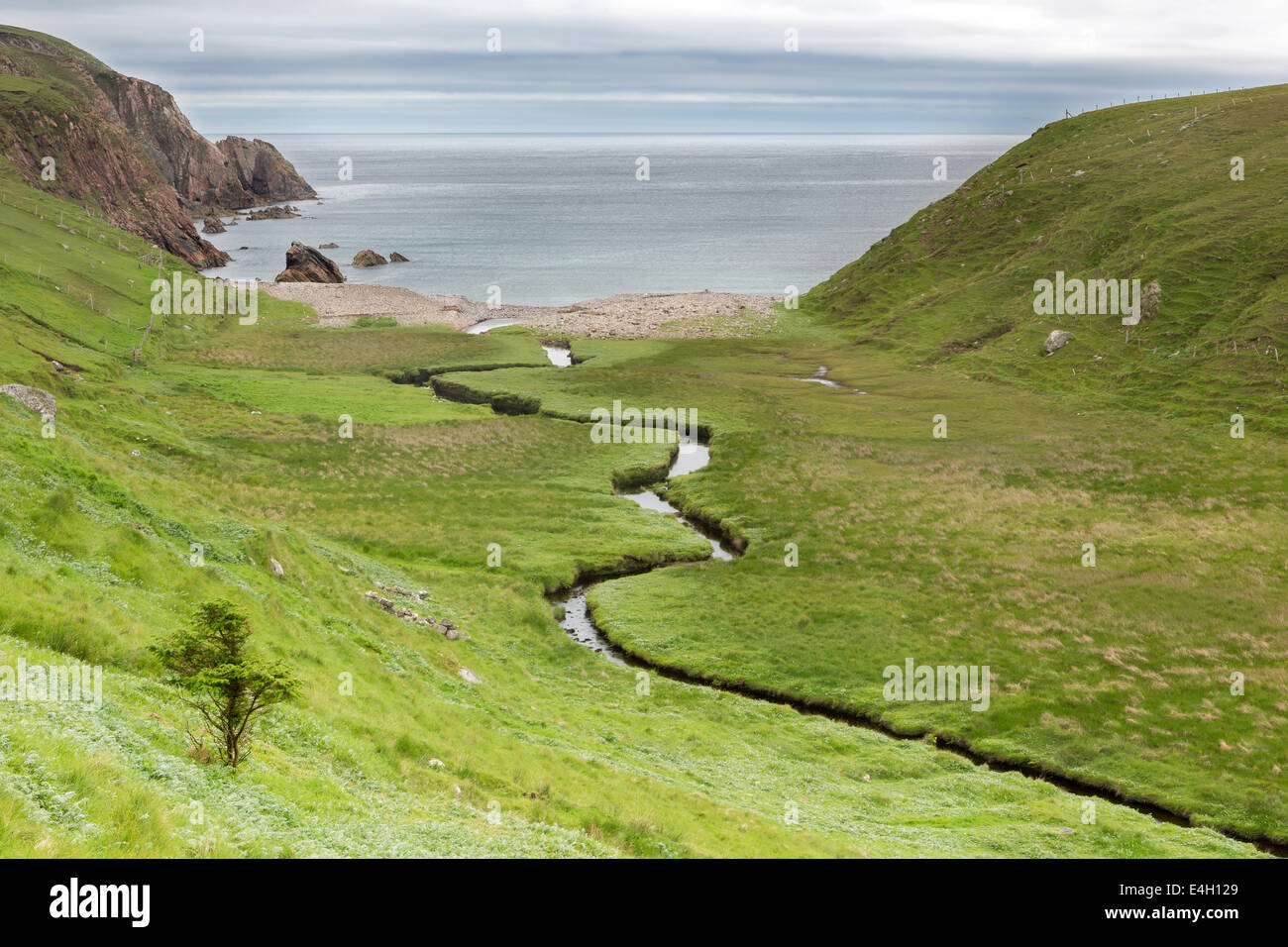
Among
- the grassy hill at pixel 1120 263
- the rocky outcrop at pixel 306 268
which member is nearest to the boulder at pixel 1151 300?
the grassy hill at pixel 1120 263

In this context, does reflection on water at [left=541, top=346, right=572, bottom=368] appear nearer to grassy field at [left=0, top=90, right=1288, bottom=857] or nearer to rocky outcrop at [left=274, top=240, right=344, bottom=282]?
grassy field at [left=0, top=90, right=1288, bottom=857]

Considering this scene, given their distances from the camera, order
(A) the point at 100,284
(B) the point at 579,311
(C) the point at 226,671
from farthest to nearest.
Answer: (B) the point at 579,311
(A) the point at 100,284
(C) the point at 226,671

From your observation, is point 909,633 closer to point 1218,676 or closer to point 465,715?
point 1218,676

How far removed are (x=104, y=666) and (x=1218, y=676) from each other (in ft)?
146

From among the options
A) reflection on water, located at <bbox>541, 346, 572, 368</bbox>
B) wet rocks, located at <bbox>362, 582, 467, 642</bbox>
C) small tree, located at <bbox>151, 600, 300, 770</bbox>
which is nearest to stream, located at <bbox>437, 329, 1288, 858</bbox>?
wet rocks, located at <bbox>362, 582, 467, 642</bbox>

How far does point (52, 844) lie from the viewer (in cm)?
1085

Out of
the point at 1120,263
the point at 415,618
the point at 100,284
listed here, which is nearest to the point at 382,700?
the point at 415,618

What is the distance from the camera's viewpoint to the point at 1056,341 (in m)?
110

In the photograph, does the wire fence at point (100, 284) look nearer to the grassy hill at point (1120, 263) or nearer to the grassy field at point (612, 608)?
the grassy field at point (612, 608)

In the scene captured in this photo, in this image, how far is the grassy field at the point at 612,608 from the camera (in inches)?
806

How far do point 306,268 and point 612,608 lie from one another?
14632 cm

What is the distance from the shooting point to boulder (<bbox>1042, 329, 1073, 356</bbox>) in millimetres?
109938

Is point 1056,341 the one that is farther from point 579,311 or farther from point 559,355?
point 579,311

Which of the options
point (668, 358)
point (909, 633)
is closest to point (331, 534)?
point (909, 633)
